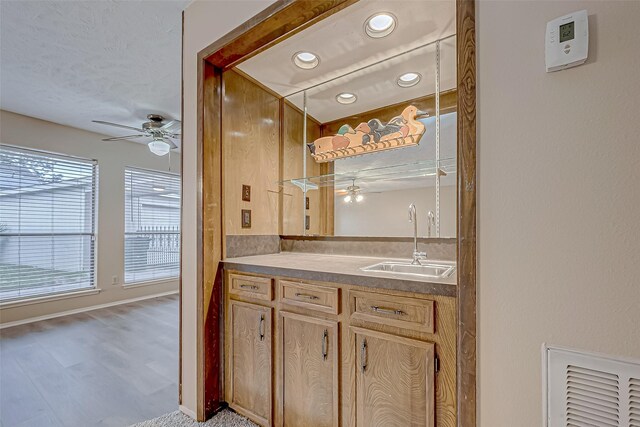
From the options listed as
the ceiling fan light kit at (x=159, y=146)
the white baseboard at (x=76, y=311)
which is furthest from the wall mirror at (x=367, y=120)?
the white baseboard at (x=76, y=311)

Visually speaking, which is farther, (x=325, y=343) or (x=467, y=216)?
(x=325, y=343)

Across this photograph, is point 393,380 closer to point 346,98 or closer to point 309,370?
point 309,370

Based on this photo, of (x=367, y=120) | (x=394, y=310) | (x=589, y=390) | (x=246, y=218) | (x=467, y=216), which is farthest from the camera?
(x=367, y=120)

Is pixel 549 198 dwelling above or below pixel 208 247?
above

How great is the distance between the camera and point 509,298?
876mm

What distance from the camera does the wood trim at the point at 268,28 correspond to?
4.40 feet

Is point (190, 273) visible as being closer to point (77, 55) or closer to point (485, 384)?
point (485, 384)

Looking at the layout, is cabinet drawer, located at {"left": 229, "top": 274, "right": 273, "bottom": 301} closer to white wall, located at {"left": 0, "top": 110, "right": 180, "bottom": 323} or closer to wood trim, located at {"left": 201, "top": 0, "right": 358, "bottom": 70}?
wood trim, located at {"left": 201, "top": 0, "right": 358, "bottom": 70}

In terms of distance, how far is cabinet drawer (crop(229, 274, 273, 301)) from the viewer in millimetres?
1621

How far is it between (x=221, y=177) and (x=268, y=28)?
892mm

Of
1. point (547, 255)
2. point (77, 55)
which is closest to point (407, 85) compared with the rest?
point (547, 255)

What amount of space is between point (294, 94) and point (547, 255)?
2.17 m

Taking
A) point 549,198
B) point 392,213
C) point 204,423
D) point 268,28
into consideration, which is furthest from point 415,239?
point 204,423

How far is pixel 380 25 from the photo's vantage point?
165 centimetres
